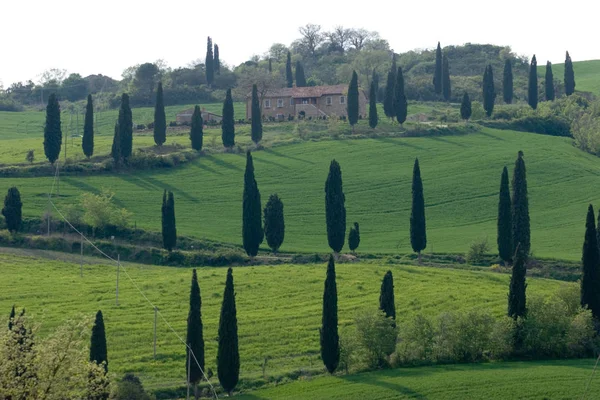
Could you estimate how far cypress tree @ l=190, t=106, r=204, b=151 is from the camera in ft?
410

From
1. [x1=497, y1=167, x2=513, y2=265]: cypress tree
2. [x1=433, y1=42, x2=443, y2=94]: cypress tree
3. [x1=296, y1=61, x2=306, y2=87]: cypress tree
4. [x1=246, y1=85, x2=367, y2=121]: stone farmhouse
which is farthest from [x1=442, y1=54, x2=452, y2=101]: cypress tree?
[x1=497, y1=167, x2=513, y2=265]: cypress tree

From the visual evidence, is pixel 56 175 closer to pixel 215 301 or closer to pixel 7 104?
pixel 215 301

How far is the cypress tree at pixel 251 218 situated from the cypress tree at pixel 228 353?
107 feet

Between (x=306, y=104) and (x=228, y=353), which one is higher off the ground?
(x=306, y=104)

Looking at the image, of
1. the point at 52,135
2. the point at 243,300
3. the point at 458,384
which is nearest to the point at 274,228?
the point at 243,300

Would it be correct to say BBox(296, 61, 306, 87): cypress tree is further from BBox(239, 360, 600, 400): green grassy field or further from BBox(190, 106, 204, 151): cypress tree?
BBox(239, 360, 600, 400): green grassy field

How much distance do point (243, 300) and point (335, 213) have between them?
20209mm

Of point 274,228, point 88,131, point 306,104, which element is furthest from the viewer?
point 306,104

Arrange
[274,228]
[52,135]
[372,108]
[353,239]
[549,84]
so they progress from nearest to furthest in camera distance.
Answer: [353,239], [274,228], [52,135], [372,108], [549,84]

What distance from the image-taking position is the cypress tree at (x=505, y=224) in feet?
287

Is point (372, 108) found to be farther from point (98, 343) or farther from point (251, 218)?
point (98, 343)

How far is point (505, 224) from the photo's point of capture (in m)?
87.8

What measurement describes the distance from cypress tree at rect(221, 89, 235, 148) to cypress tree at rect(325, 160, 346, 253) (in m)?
36.5

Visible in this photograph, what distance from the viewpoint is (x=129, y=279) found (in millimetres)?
79375
